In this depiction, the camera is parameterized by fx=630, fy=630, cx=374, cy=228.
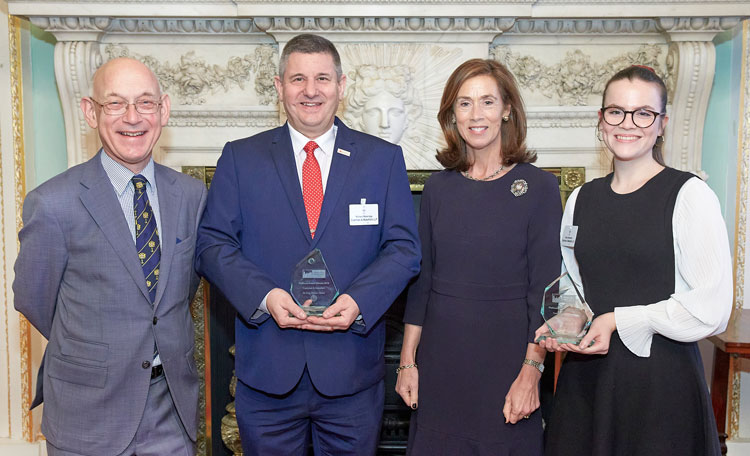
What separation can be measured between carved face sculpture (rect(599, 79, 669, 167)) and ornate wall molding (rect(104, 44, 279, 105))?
5.89ft

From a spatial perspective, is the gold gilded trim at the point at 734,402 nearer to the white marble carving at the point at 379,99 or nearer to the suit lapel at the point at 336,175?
the white marble carving at the point at 379,99

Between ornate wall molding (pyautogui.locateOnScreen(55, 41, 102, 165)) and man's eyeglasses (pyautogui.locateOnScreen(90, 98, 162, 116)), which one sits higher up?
ornate wall molding (pyautogui.locateOnScreen(55, 41, 102, 165))

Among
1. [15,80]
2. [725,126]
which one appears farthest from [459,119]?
[15,80]

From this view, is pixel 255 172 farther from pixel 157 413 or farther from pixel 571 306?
pixel 571 306

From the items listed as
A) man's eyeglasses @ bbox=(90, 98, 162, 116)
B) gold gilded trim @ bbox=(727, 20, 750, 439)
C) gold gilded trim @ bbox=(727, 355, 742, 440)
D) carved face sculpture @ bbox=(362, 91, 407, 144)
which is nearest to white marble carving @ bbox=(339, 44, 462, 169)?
carved face sculpture @ bbox=(362, 91, 407, 144)

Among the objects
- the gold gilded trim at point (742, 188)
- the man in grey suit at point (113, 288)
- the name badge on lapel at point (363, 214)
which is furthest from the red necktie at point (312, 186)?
the gold gilded trim at point (742, 188)

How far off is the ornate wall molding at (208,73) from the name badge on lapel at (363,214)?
4.44ft

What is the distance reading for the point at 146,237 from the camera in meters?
1.85

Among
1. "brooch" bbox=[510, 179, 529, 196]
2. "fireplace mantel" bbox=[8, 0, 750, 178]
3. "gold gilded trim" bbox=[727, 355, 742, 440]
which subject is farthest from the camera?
"gold gilded trim" bbox=[727, 355, 742, 440]

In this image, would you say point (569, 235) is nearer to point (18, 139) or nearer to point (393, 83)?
point (393, 83)

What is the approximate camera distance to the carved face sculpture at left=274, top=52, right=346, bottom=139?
1.96 metres

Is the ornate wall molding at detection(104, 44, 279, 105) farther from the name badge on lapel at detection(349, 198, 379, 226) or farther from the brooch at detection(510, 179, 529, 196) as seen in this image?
the brooch at detection(510, 179, 529, 196)

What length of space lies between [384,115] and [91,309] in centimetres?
163

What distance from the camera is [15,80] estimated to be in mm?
3105
